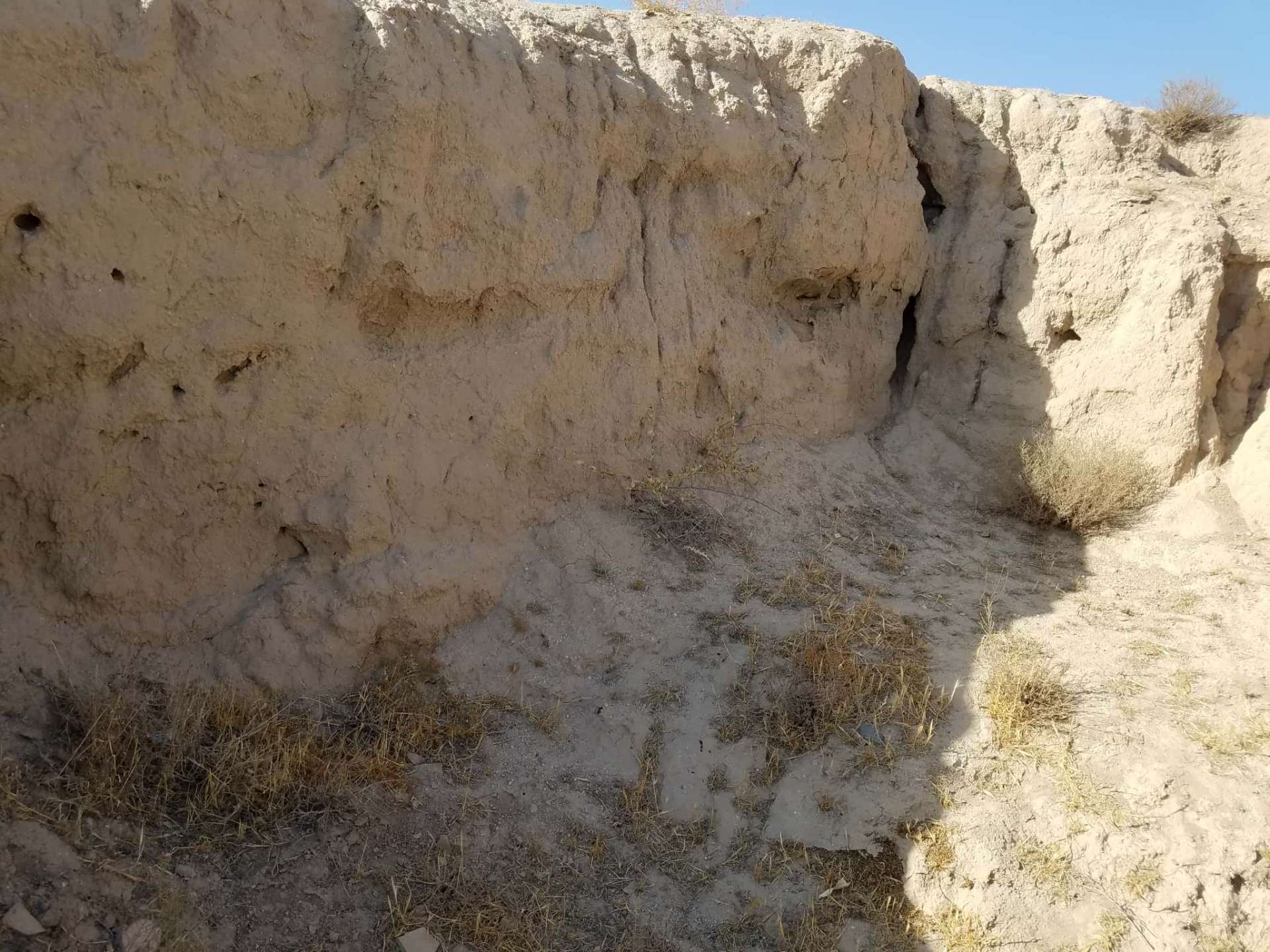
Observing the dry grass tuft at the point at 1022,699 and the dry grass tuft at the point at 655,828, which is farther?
the dry grass tuft at the point at 1022,699

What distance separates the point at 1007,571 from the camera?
5.04 meters

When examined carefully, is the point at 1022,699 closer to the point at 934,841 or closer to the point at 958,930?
the point at 934,841

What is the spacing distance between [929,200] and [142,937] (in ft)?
18.9

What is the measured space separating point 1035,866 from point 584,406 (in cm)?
265

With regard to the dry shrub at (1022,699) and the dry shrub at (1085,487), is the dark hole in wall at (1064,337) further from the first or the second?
the dry shrub at (1022,699)

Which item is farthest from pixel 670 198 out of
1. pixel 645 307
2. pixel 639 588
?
pixel 639 588

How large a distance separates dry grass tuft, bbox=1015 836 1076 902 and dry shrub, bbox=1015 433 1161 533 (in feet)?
8.45

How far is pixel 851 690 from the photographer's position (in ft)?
12.5

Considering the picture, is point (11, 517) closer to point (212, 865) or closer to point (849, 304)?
point (212, 865)

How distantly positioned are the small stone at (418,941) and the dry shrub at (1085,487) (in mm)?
3999

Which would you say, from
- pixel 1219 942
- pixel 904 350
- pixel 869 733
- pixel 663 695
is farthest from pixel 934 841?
pixel 904 350

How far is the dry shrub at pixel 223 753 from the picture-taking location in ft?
9.93

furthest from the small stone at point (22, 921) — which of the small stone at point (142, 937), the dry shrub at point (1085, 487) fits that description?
the dry shrub at point (1085, 487)

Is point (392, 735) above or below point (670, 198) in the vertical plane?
below
